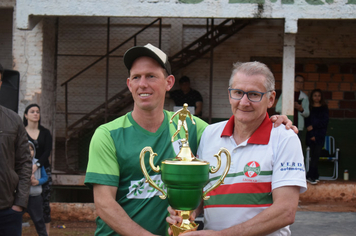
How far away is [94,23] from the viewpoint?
382 inches

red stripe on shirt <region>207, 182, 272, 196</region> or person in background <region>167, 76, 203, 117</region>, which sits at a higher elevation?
person in background <region>167, 76, 203, 117</region>

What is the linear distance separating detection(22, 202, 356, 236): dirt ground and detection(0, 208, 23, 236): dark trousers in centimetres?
342

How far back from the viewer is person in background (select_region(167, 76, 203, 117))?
8.57 metres

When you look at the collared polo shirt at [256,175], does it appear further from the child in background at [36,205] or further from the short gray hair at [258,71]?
the child in background at [36,205]

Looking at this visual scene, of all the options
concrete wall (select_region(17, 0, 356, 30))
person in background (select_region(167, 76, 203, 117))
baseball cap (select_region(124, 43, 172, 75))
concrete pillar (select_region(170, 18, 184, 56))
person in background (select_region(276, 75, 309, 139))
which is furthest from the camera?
concrete pillar (select_region(170, 18, 184, 56))

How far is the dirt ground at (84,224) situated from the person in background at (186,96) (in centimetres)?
296

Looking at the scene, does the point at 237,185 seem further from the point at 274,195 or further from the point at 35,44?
the point at 35,44

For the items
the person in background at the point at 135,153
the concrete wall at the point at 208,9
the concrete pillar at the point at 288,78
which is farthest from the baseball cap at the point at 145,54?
the concrete pillar at the point at 288,78

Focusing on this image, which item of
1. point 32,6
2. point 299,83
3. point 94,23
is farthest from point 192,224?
point 94,23

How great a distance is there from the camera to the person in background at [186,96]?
857 cm

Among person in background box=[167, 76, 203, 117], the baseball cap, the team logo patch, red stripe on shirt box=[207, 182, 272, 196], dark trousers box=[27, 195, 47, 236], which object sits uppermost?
person in background box=[167, 76, 203, 117]

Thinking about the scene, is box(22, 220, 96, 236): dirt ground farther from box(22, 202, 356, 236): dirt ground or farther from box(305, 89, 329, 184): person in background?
box(305, 89, 329, 184): person in background

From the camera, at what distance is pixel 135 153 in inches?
83.9

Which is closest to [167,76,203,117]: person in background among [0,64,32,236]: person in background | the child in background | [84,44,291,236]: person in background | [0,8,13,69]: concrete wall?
the child in background
